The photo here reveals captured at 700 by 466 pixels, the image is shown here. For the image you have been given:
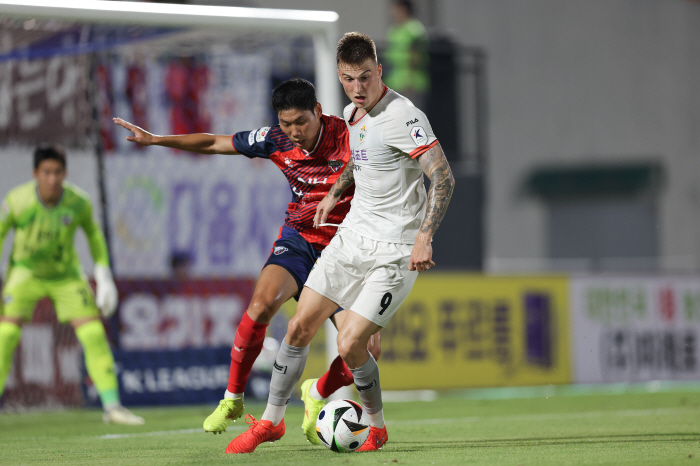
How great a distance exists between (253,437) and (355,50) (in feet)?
6.76

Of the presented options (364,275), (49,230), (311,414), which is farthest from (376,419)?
(49,230)

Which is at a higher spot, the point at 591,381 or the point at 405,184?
the point at 405,184

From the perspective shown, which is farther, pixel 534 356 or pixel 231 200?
pixel 534 356

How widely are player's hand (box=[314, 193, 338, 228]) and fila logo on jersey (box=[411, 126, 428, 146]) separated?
0.74 m

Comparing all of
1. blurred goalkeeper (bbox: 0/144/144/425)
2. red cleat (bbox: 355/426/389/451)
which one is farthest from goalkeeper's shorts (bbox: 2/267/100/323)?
red cleat (bbox: 355/426/389/451)

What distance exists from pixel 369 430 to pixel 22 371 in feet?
16.3

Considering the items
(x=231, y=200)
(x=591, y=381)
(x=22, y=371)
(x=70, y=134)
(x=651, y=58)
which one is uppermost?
(x=651, y=58)

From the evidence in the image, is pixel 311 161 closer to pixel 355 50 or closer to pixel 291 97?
pixel 291 97

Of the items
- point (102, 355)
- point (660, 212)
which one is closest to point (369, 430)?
point (102, 355)

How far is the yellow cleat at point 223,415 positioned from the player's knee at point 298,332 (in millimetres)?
530

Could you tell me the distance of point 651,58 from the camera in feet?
67.0

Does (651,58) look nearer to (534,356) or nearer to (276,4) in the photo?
(276,4)

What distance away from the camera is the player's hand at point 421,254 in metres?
4.38

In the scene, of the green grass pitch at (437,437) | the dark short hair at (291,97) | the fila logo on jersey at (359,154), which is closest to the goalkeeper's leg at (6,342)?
the green grass pitch at (437,437)
